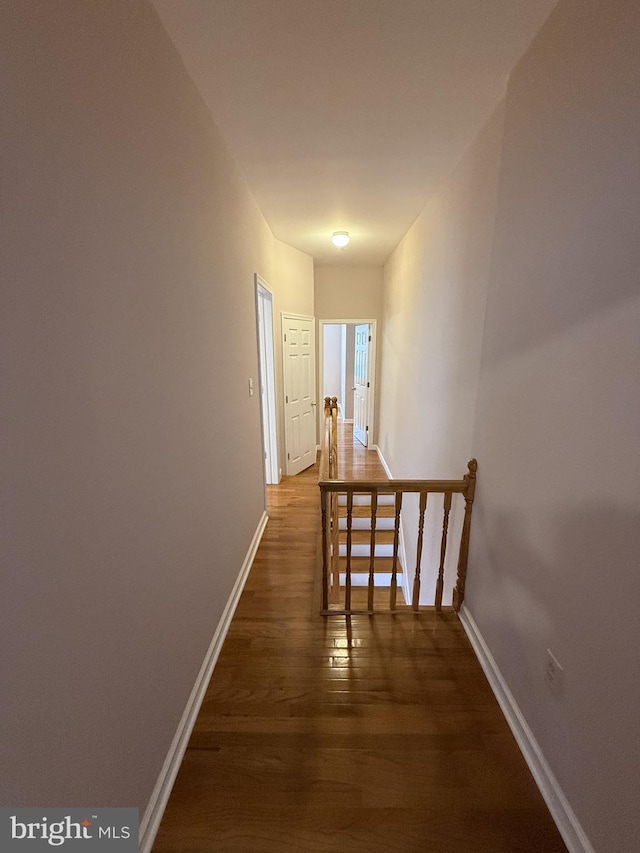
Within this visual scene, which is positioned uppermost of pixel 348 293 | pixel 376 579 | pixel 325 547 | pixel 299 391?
pixel 348 293

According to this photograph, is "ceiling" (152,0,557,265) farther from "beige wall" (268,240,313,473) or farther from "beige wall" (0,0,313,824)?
"beige wall" (268,240,313,473)

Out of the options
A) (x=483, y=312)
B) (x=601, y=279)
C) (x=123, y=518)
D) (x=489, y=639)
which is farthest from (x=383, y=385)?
(x=123, y=518)

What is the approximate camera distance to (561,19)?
109 centimetres

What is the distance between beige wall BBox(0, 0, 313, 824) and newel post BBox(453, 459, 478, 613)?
4.55ft

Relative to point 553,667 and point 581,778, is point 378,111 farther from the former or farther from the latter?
point 581,778

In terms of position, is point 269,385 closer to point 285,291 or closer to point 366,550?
point 285,291

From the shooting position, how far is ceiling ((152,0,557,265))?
1.13 meters

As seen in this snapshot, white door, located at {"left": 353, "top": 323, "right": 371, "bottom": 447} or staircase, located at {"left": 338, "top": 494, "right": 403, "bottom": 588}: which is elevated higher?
white door, located at {"left": 353, "top": 323, "right": 371, "bottom": 447}

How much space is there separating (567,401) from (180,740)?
1.88 m

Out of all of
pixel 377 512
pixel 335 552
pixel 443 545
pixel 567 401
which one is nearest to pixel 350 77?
pixel 567 401

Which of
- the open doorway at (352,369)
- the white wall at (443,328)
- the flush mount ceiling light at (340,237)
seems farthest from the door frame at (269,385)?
the open doorway at (352,369)

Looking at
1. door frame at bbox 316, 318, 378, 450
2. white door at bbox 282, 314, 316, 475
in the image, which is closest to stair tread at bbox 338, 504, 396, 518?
white door at bbox 282, 314, 316, 475

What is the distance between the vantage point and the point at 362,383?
6.21 m

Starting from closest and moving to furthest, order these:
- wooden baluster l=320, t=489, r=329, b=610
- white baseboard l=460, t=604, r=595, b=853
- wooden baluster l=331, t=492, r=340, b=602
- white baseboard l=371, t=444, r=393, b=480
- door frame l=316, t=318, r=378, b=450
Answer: white baseboard l=460, t=604, r=595, b=853 → wooden baluster l=320, t=489, r=329, b=610 → wooden baluster l=331, t=492, r=340, b=602 → white baseboard l=371, t=444, r=393, b=480 → door frame l=316, t=318, r=378, b=450
